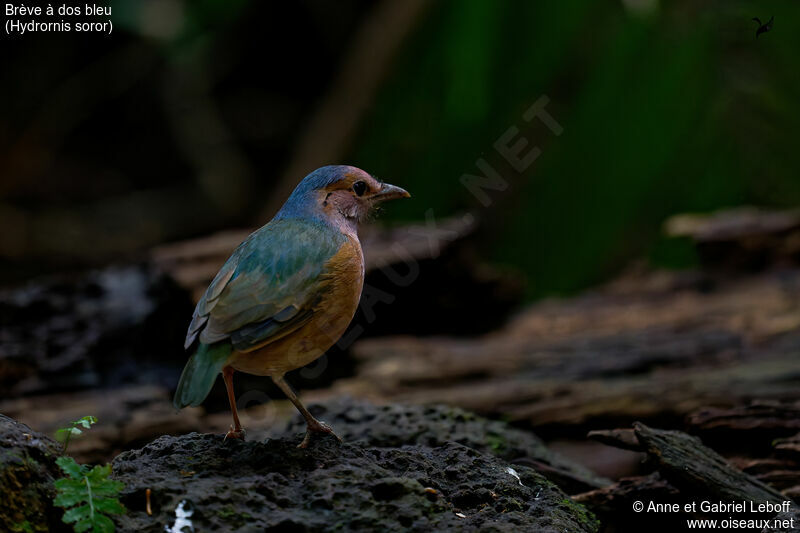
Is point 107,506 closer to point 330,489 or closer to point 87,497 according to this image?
point 87,497

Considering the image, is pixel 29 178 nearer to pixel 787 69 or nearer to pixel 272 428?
pixel 272 428

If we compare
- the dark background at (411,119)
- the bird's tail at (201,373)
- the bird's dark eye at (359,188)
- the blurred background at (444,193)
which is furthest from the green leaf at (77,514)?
the dark background at (411,119)

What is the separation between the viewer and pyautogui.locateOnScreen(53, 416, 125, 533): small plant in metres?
2.33

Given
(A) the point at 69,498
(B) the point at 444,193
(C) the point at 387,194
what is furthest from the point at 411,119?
(A) the point at 69,498

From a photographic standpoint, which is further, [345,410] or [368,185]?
[345,410]

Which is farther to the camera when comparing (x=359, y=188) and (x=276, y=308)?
(x=359, y=188)

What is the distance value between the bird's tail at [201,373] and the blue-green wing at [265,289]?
38 millimetres

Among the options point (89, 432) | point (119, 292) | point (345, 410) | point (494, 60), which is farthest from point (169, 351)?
point (494, 60)

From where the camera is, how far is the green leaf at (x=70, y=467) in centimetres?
245

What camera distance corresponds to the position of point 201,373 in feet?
9.47

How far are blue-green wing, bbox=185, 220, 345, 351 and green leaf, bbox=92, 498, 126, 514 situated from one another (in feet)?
2.20

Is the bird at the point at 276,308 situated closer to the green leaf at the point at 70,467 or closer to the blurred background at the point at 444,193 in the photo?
the green leaf at the point at 70,467

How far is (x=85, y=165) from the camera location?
10.6 metres

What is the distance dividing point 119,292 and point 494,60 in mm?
4812
